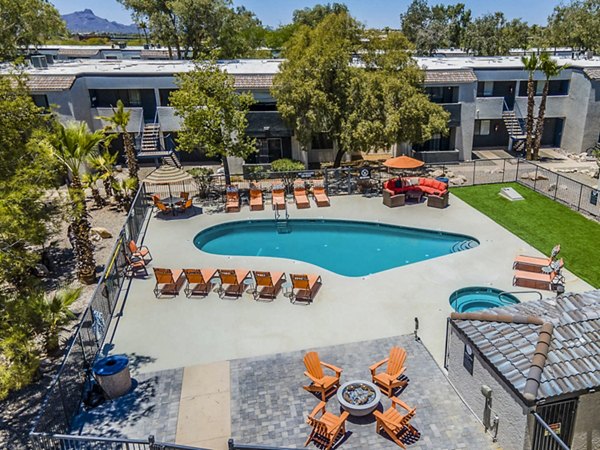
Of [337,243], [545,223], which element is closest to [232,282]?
[337,243]

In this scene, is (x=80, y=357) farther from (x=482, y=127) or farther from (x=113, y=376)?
(x=482, y=127)

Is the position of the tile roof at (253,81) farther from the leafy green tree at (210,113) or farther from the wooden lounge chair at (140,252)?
the wooden lounge chair at (140,252)

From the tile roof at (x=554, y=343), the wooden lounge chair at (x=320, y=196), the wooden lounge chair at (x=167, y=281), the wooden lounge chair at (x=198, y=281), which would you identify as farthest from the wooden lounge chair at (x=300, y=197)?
the tile roof at (x=554, y=343)

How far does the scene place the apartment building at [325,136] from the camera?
1299 inches

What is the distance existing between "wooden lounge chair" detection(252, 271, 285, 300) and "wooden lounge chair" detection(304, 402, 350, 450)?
6.63m

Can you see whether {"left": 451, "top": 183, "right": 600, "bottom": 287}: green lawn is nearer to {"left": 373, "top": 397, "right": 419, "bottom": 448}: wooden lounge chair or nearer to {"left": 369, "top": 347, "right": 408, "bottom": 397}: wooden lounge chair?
{"left": 369, "top": 347, "right": 408, "bottom": 397}: wooden lounge chair

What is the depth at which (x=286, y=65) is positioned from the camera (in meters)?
28.3

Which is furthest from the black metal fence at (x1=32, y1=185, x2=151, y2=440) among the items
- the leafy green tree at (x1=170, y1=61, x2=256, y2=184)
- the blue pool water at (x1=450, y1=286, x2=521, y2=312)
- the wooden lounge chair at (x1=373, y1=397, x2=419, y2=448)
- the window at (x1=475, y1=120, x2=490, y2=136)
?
the window at (x1=475, y1=120, x2=490, y2=136)

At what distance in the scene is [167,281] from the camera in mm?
17656

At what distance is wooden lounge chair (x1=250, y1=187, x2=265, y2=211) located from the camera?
26781mm

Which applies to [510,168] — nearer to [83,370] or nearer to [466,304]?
[466,304]

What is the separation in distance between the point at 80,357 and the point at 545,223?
68.7 feet

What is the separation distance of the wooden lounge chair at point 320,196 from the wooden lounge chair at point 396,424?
16.7 m

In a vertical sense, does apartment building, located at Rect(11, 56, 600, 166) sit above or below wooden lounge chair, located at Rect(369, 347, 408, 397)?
above
